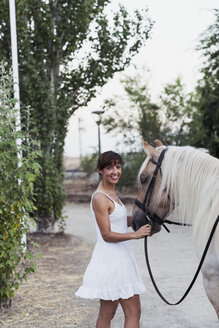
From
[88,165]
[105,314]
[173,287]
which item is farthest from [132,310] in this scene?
[88,165]

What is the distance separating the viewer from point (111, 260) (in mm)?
2871

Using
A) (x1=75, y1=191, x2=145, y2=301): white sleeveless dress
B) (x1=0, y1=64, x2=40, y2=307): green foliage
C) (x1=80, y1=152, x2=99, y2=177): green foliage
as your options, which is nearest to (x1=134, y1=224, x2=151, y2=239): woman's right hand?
(x1=75, y1=191, x2=145, y2=301): white sleeveless dress

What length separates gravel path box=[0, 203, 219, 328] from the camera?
411cm

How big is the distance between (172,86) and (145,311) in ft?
54.8

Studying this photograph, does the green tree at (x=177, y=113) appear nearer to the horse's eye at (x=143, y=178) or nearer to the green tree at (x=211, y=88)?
the green tree at (x=211, y=88)

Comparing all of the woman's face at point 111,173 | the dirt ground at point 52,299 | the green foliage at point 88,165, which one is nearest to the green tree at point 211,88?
the dirt ground at point 52,299

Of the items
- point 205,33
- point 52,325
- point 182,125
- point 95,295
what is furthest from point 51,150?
point 182,125

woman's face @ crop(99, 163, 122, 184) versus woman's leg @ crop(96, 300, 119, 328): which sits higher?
woman's face @ crop(99, 163, 122, 184)

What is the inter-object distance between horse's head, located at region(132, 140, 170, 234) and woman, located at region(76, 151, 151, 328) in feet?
0.28

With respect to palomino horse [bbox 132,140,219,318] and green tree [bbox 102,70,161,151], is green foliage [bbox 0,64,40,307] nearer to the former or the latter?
palomino horse [bbox 132,140,219,318]

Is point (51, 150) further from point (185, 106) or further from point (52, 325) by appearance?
point (185, 106)

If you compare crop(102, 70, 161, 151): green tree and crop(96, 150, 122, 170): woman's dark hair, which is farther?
crop(102, 70, 161, 151): green tree

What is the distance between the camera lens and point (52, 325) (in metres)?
4.07

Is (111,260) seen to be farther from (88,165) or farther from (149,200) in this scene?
(88,165)
